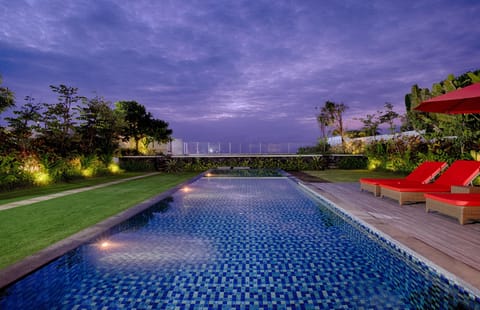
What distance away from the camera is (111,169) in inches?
578

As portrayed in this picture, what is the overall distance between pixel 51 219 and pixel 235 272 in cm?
375

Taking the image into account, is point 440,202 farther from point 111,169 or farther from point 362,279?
point 111,169

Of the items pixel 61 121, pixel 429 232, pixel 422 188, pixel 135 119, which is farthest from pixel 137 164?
pixel 429 232

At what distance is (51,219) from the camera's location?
488cm

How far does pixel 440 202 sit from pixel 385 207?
1130 mm

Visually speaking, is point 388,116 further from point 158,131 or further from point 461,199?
point 158,131

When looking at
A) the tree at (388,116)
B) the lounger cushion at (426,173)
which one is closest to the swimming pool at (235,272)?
the lounger cushion at (426,173)

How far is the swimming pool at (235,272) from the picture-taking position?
8.29 ft

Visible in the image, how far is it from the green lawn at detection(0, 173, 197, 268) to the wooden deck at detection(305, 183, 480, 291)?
14.9 feet

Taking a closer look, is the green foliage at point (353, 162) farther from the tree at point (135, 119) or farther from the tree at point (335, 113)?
the tree at point (135, 119)

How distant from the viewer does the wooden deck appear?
2667 millimetres

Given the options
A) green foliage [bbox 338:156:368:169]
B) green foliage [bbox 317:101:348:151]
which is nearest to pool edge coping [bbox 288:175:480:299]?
green foliage [bbox 338:156:368:169]

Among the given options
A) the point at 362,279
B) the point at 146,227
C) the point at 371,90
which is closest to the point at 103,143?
the point at 146,227

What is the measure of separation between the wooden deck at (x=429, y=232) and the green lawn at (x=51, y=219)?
4556 millimetres
